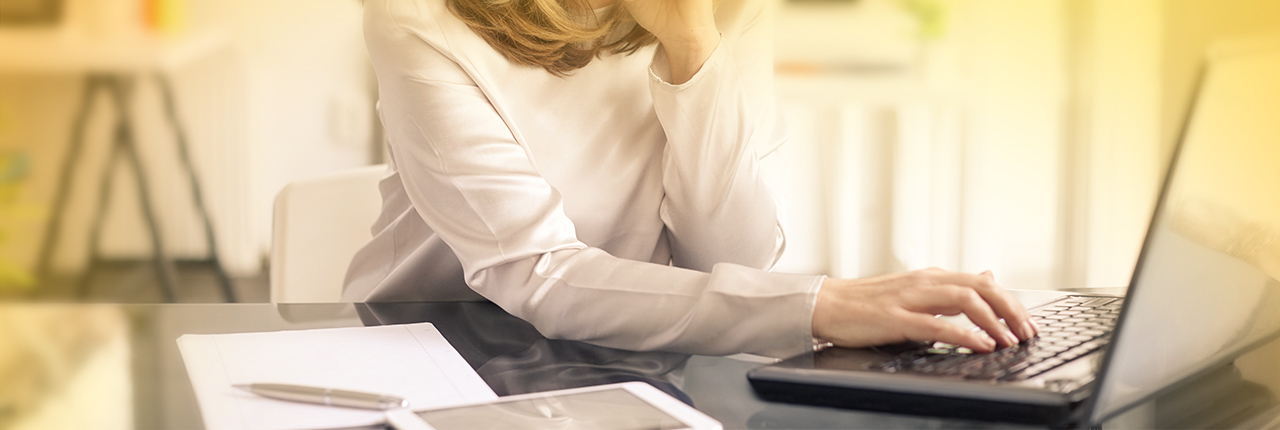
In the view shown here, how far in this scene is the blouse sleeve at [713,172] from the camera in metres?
0.98

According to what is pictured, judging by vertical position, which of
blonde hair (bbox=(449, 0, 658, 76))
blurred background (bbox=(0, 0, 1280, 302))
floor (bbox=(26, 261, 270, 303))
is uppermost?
blonde hair (bbox=(449, 0, 658, 76))

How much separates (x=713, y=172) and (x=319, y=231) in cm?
54

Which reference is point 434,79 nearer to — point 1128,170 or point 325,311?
point 325,311

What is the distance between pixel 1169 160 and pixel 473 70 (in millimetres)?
578

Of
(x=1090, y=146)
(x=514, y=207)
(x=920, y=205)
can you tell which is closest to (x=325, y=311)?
(x=514, y=207)

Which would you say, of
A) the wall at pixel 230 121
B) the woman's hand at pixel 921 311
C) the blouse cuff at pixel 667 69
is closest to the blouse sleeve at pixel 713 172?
the blouse cuff at pixel 667 69

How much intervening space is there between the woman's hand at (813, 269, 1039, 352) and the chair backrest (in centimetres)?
74

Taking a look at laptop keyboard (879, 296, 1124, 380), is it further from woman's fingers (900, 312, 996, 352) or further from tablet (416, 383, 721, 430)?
tablet (416, 383, 721, 430)

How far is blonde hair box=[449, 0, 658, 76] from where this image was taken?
90 centimetres

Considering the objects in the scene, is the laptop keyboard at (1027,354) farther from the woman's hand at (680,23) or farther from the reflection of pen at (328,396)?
the woman's hand at (680,23)

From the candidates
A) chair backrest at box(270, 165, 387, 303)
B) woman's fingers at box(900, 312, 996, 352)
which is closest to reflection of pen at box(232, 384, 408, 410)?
woman's fingers at box(900, 312, 996, 352)

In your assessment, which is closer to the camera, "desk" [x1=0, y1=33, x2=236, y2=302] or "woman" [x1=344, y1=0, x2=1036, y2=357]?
"woman" [x1=344, y1=0, x2=1036, y2=357]

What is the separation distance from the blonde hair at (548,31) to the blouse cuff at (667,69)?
56 millimetres

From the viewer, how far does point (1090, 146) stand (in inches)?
124
